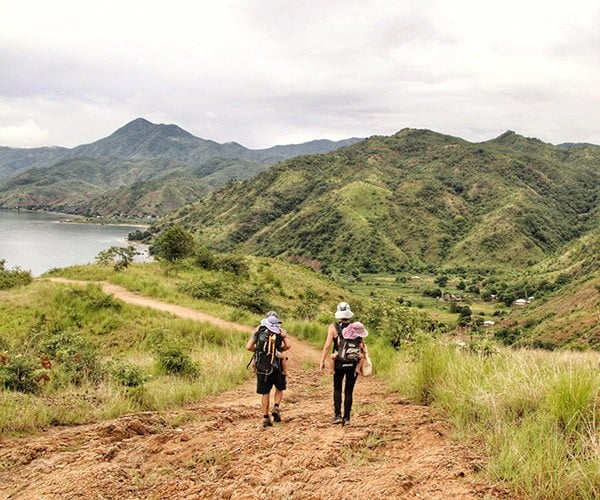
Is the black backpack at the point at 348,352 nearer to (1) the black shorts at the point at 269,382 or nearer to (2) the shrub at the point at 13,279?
(1) the black shorts at the point at 269,382

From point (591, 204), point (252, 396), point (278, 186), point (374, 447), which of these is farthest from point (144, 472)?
point (591, 204)

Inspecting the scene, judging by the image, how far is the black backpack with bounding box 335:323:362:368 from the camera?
6047mm

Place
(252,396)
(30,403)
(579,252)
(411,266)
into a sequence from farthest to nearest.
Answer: (411,266), (579,252), (252,396), (30,403)

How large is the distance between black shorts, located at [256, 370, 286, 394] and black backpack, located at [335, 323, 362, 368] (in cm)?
98

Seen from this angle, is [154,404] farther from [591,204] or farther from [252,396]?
[591,204]

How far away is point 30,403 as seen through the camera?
6461mm

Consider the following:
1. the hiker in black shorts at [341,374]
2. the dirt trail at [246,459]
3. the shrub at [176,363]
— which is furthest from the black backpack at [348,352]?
the shrub at [176,363]

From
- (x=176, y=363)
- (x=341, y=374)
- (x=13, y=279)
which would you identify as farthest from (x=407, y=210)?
(x=341, y=374)

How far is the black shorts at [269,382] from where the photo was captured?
6309 millimetres

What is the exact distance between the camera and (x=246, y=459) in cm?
468

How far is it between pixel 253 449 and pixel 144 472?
1146 millimetres

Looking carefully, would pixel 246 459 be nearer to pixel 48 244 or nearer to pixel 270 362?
pixel 270 362

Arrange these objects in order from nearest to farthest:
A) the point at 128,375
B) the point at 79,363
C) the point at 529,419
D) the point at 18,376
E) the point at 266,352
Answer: the point at 529,419 < the point at 266,352 < the point at 18,376 < the point at 128,375 < the point at 79,363

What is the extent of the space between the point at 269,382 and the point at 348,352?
1264mm
